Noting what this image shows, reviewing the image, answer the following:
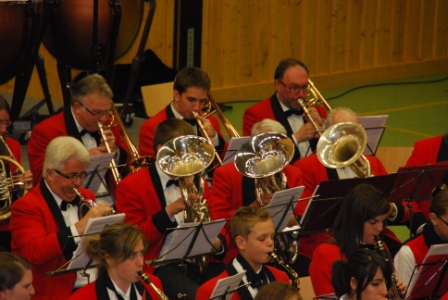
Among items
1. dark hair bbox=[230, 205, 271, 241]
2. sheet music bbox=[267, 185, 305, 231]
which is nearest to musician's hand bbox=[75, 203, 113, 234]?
dark hair bbox=[230, 205, 271, 241]

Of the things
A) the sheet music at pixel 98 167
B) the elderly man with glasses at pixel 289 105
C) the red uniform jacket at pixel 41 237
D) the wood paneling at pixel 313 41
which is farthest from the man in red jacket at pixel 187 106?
the wood paneling at pixel 313 41

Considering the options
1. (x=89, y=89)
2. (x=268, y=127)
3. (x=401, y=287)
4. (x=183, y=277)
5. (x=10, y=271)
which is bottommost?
(x=183, y=277)

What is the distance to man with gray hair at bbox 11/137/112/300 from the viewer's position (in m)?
4.35

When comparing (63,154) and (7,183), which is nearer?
(63,154)

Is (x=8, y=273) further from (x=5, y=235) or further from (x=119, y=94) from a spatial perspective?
(x=119, y=94)

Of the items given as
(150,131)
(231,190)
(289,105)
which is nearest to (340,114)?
(289,105)

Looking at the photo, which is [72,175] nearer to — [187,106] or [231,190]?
[231,190]

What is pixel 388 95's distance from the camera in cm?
1063

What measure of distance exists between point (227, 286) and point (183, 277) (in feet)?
2.99

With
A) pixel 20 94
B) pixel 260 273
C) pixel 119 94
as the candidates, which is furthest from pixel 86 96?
pixel 119 94

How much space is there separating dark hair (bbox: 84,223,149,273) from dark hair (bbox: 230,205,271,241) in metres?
0.52

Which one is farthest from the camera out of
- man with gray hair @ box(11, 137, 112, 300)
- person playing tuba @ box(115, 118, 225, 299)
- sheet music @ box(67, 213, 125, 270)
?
person playing tuba @ box(115, 118, 225, 299)

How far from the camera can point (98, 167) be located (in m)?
4.92

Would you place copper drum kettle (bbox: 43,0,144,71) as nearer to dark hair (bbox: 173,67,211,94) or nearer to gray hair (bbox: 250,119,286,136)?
dark hair (bbox: 173,67,211,94)
